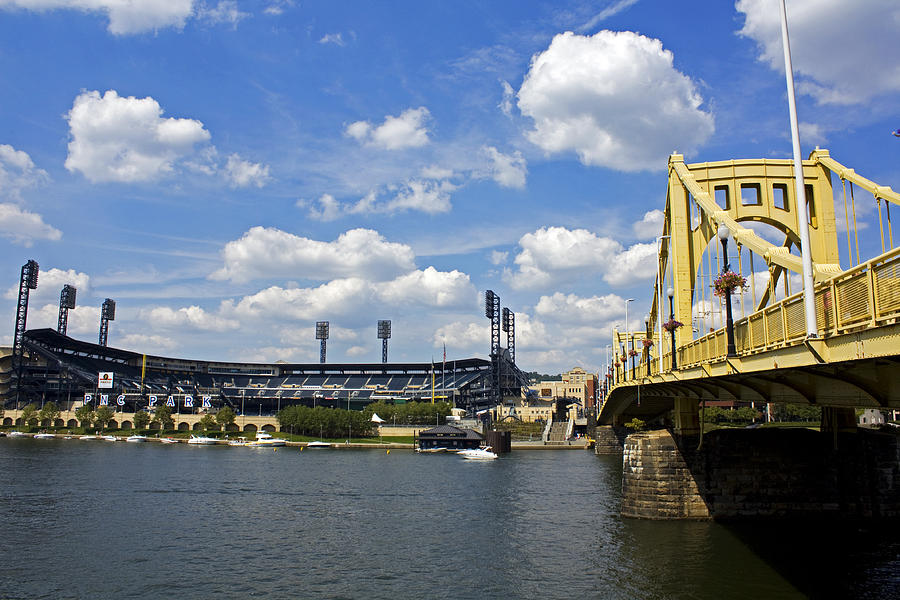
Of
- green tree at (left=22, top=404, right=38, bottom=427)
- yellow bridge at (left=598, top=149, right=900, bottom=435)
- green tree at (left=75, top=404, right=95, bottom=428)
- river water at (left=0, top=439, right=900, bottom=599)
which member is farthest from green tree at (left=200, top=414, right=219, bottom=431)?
yellow bridge at (left=598, top=149, right=900, bottom=435)

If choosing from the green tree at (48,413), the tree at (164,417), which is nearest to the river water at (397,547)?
the tree at (164,417)

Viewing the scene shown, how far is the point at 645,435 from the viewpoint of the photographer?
44719 mm

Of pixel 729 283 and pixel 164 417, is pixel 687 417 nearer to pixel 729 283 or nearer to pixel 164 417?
pixel 729 283

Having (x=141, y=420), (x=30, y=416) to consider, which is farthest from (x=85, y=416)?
(x=141, y=420)

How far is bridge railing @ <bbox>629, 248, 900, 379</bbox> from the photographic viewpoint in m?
14.3

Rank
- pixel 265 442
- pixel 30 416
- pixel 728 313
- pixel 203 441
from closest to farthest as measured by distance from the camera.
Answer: pixel 728 313 < pixel 265 442 < pixel 203 441 < pixel 30 416

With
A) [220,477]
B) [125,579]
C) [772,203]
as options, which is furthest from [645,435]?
[220,477]

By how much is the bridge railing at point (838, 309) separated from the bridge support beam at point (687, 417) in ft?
69.7

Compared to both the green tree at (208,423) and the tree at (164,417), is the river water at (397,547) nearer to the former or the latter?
the green tree at (208,423)

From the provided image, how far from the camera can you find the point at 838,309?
1644 centimetres

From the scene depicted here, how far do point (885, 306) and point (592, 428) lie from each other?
133 meters

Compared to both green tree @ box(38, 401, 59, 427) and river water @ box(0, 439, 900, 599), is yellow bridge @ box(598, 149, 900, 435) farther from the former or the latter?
green tree @ box(38, 401, 59, 427)

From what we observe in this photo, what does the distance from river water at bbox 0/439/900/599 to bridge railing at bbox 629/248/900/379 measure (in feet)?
43.5

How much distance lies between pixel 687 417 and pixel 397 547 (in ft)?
69.6
